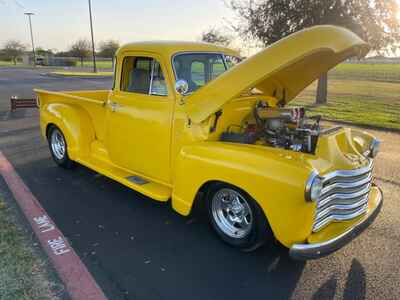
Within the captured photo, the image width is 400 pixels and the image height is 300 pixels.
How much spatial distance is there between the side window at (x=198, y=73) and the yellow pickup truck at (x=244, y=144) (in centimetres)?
2

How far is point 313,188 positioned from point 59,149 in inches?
176

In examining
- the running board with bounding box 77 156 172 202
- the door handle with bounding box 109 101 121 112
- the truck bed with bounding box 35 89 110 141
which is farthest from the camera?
the truck bed with bounding box 35 89 110 141

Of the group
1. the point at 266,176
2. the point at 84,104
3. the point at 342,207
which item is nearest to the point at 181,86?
the point at 266,176

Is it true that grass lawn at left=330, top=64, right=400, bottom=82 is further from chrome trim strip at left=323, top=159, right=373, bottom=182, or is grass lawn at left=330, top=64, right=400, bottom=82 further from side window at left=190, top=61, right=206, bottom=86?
chrome trim strip at left=323, top=159, right=373, bottom=182

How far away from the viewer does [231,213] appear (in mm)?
3383

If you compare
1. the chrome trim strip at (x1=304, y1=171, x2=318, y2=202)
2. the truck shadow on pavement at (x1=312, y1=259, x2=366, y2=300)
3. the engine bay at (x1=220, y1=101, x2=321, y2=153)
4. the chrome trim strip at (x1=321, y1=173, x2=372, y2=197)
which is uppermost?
the engine bay at (x1=220, y1=101, x2=321, y2=153)

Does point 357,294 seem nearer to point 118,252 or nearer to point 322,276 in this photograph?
point 322,276

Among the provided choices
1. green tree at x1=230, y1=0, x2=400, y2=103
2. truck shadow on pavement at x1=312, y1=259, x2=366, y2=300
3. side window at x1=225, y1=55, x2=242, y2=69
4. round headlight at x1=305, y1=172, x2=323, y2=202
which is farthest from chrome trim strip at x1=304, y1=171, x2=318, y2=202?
green tree at x1=230, y1=0, x2=400, y2=103

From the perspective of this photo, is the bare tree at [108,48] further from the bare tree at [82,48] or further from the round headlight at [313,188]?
the round headlight at [313,188]

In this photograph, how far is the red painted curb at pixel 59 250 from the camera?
2695mm

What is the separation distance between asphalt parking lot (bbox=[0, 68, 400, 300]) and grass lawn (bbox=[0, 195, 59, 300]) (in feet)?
1.22

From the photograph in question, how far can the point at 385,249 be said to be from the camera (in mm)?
3379

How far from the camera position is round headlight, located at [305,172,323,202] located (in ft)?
8.55

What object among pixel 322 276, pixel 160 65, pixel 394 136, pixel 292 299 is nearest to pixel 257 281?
pixel 292 299
